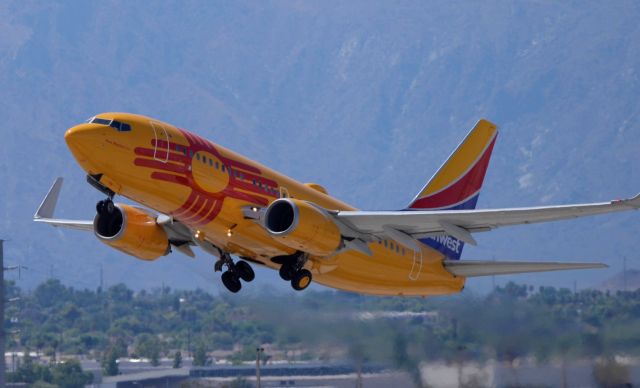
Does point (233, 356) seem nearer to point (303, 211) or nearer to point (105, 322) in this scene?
point (303, 211)

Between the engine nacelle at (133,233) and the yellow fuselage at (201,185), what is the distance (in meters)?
2.20

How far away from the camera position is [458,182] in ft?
154

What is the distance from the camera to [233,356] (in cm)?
6712

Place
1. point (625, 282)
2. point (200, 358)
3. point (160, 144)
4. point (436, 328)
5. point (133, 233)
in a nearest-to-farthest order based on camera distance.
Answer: point (160, 144) < point (133, 233) < point (436, 328) < point (200, 358) < point (625, 282)

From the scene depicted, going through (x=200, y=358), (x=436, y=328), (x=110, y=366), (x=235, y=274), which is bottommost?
(x=436, y=328)

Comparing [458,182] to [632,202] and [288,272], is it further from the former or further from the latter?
[632,202]

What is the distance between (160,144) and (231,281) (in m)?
6.05

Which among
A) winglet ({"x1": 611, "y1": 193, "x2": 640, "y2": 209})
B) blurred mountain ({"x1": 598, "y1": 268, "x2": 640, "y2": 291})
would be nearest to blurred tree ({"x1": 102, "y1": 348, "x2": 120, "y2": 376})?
blurred mountain ({"x1": 598, "y1": 268, "x2": 640, "y2": 291})

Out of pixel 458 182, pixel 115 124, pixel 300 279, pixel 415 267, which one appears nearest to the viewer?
pixel 115 124

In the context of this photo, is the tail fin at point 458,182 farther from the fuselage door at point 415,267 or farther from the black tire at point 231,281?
the black tire at point 231,281

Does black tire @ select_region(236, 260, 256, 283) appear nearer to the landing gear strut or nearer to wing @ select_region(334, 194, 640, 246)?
wing @ select_region(334, 194, 640, 246)

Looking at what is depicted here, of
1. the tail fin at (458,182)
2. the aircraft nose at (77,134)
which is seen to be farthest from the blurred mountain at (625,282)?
the aircraft nose at (77,134)

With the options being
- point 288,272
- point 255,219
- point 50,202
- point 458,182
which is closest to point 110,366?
point 50,202

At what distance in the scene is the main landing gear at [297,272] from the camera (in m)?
39.6
